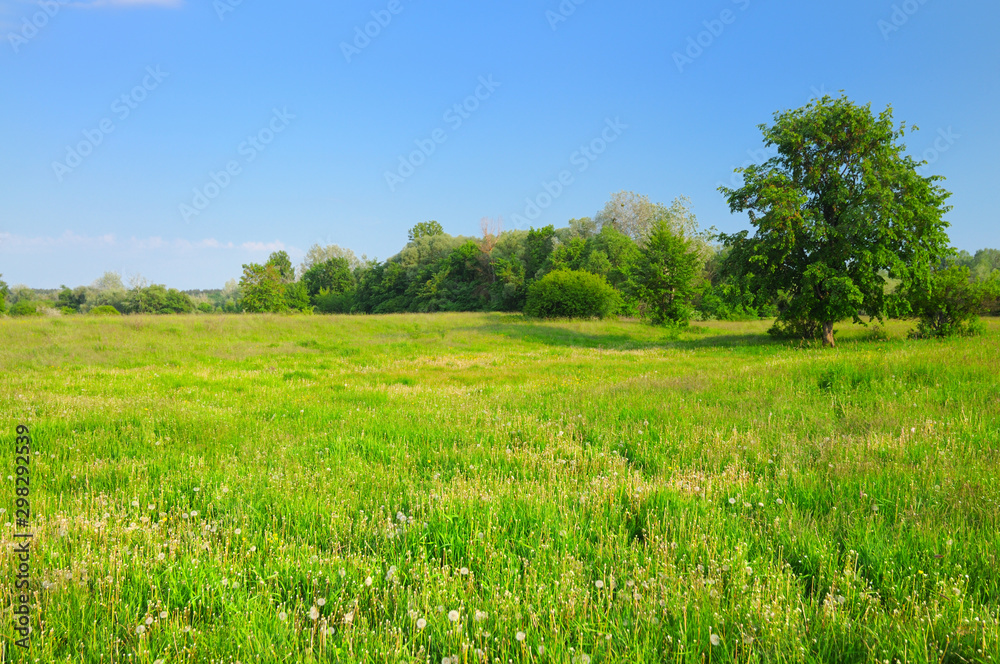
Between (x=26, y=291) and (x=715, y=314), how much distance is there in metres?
153

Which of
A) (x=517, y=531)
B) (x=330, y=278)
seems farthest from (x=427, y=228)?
(x=517, y=531)

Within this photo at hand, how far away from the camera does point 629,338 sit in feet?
125

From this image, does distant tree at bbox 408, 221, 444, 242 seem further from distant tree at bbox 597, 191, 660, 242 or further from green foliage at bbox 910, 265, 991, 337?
green foliage at bbox 910, 265, 991, 337

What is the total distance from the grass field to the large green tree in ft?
54.2

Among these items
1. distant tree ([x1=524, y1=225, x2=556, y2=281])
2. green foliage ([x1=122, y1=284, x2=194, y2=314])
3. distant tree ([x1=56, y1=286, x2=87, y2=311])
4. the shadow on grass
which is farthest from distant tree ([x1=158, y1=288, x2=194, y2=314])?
the shadow on grass

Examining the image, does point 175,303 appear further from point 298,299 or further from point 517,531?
point 517,531

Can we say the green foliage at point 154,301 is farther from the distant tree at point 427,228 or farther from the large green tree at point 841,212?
the large green tree at point 841,212

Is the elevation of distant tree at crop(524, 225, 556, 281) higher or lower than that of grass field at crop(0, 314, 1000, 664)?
higher

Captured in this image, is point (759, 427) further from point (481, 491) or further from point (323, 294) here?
point (323, 294)

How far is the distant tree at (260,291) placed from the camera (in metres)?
67.3

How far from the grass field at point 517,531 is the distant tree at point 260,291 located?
62.4m

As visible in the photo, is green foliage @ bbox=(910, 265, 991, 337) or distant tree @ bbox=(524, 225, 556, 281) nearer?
green foliage @ bbox=(910, 265, 991, 337)

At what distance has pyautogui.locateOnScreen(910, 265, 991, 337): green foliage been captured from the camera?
2303 cm

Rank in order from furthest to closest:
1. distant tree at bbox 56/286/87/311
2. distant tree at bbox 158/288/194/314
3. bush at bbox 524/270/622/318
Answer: distant tree at bbox 56/286/87/311 < distant tree at bbox 158/288/194/314 < bush at bbox 524/270/622/318
